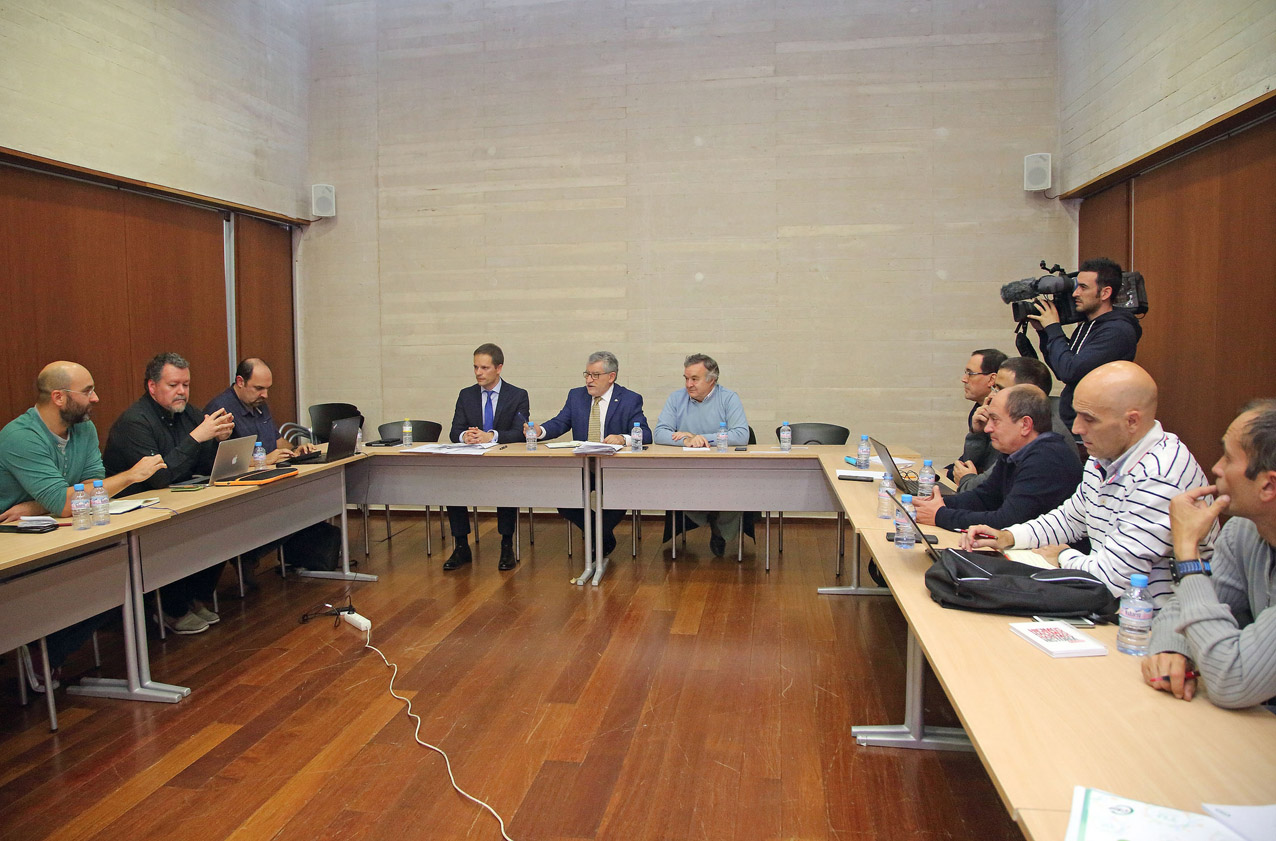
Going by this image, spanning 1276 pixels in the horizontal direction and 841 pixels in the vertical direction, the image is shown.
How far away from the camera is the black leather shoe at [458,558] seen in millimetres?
5016

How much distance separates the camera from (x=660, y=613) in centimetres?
415

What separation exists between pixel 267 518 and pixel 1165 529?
3.93 m

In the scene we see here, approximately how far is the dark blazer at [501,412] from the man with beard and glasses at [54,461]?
2208 millimetres

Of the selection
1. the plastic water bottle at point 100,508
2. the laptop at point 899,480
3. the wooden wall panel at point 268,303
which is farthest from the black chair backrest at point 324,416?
the laptop at point 899,480

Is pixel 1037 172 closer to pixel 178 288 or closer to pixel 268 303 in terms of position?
pixel 268 303

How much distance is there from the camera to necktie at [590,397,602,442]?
5.46m

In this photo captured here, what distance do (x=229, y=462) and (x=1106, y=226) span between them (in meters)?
5.52

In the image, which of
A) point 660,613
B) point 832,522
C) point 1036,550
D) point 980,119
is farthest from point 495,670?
point 980,119

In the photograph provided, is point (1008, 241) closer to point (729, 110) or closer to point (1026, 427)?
point (729, 110)

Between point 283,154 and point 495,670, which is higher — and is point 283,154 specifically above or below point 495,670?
above

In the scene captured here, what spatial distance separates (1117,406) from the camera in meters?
2.19

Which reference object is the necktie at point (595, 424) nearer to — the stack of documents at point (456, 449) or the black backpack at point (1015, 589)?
the stack of documents at point (456, 449)

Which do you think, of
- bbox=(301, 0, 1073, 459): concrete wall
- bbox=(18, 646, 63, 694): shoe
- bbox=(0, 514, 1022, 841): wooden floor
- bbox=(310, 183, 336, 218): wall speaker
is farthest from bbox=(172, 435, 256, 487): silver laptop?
bbox=(310, 183, 336, 218): wall speaker

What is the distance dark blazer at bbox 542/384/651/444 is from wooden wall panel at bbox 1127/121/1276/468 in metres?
3.11
